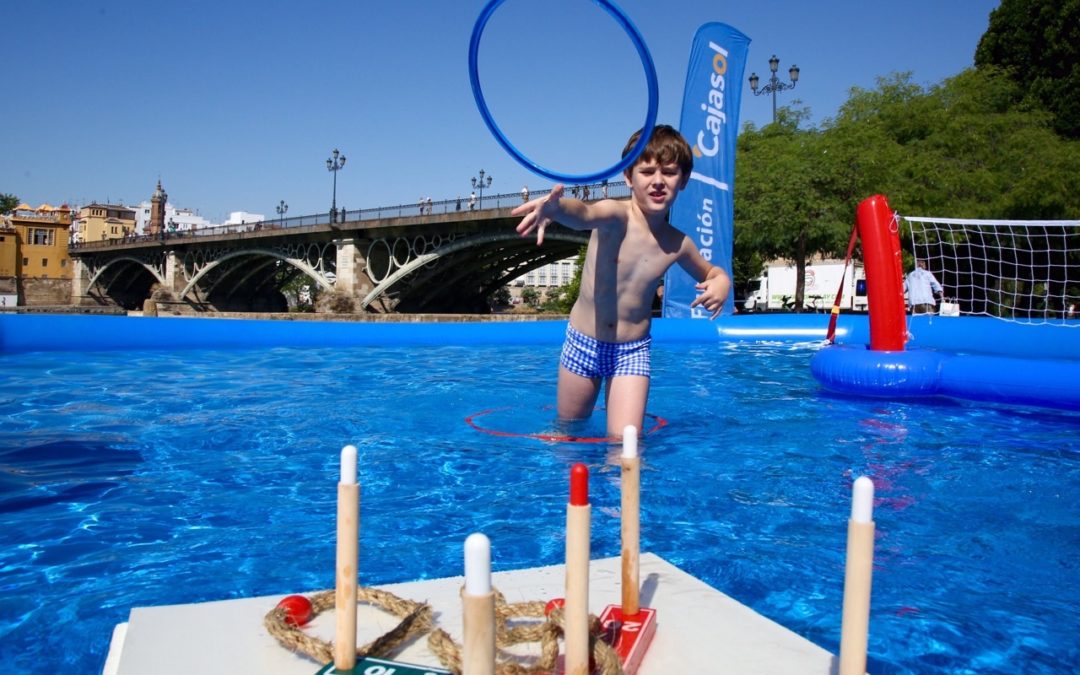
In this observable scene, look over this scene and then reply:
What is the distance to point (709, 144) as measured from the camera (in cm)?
1602

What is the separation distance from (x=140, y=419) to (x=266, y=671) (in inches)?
217

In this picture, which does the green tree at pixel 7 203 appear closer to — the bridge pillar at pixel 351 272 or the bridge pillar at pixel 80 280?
the bridge pillar at pixel 80 280

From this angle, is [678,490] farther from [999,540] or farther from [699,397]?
[699,397]

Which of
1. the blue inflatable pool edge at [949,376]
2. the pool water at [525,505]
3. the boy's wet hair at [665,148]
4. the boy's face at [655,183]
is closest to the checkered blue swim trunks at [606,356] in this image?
the pool water at [525,505]

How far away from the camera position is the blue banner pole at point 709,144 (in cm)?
1562

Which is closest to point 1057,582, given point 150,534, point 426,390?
point 150,534

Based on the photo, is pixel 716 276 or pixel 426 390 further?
pixel 426 390

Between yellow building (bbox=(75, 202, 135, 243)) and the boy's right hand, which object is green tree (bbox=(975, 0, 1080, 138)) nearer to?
the boy's right hand

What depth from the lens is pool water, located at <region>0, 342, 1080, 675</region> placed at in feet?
9.20

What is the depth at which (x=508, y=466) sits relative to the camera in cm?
496

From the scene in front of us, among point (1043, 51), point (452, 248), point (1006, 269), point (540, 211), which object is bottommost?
point (540, 211)

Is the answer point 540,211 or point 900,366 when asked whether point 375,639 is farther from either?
point 900,366

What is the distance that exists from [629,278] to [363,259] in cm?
3521

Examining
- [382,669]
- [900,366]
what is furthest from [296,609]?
[900,366]
